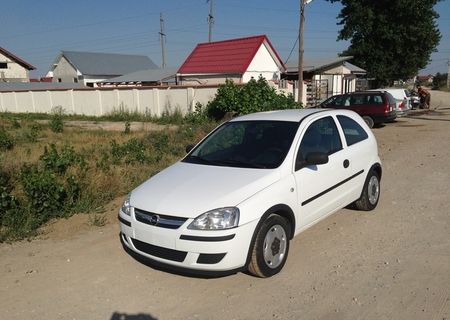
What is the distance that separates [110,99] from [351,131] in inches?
785

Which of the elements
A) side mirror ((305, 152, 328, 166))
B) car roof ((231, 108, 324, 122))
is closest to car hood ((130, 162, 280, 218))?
side mirror ((305, 152, 328, 166))

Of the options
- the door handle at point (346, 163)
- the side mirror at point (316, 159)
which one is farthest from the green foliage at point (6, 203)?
Result: the door handle at point (346, 163)

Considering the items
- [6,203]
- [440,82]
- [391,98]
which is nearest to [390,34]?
[391,98]

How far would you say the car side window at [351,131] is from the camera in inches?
219

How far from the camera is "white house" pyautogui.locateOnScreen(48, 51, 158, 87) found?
6125 cm

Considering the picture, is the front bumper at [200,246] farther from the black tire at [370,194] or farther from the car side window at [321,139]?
the black tire at [370,194]

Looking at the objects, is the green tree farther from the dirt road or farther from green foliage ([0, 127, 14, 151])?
the dirt road

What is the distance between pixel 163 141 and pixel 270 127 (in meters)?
6.34

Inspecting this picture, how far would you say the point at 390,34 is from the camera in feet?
118

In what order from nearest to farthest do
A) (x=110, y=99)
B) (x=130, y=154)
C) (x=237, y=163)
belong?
1. (x=237, y=163)
2. (x=130, y=154)
3. (x=110, y=99)

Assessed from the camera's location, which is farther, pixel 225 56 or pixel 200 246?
pixel 225 56

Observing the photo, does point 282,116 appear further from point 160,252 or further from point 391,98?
point 391,98

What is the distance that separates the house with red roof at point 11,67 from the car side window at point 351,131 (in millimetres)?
56730

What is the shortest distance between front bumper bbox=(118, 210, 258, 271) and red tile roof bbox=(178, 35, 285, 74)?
76.2ft
